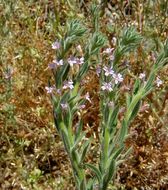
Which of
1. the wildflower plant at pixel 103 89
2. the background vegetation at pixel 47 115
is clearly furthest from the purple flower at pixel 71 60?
the background vegetation at pixel 47 115

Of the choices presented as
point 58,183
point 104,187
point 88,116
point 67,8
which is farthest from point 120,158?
point 67,8

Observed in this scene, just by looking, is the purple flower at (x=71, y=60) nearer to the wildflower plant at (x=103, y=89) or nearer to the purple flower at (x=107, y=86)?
the wildflower plant at (x=103, y=89)

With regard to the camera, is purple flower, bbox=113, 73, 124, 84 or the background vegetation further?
the background vegetation

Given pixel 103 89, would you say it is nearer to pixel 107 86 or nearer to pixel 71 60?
pixel 107 86

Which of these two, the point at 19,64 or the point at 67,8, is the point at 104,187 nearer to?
the point at 19,64

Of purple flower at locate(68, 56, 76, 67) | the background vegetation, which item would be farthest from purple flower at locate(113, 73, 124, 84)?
the background vegetation

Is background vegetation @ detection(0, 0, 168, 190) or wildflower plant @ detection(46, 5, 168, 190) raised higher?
wildflower plant @ detection(46, 5, 168, 190)

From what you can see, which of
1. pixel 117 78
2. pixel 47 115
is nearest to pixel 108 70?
pixel 117 78

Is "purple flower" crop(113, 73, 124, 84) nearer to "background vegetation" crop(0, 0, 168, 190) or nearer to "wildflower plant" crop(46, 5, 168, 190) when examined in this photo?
"wildflower plant" crop(46, 5, 168, 190)
